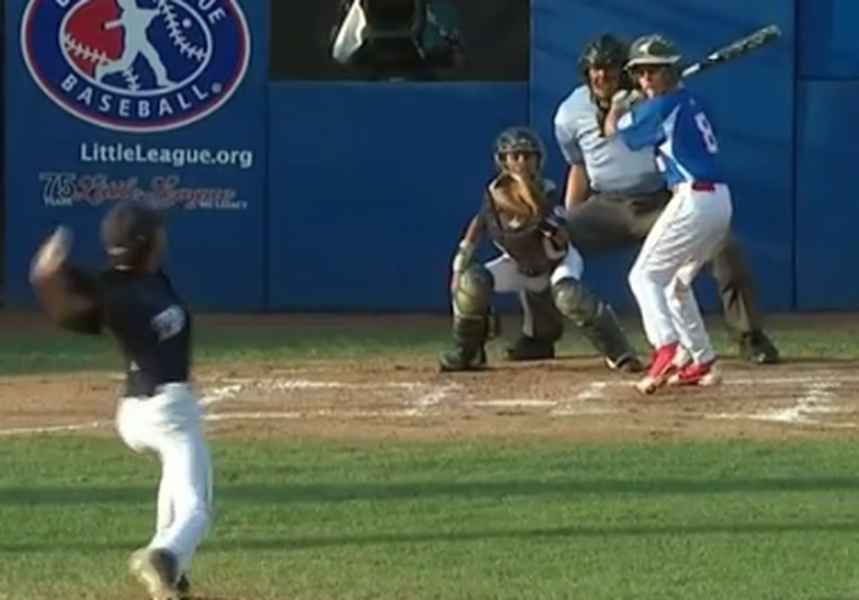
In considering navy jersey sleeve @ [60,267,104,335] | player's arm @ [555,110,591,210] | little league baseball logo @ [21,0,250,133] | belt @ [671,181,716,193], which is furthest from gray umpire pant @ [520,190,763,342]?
navy jersey sleeve @ [60,267,104,335]

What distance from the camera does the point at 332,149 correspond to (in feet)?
56.9

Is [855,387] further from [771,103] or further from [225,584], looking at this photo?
[225,584]

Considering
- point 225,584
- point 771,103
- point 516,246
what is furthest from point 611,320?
point 225,584

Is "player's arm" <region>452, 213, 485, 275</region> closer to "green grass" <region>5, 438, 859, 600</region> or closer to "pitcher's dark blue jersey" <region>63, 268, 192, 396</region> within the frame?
"green grass" <region>5, 438, 859, 600</region>

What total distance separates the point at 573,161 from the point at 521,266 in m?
1.09

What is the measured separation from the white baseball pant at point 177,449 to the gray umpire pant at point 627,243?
6.07 meters

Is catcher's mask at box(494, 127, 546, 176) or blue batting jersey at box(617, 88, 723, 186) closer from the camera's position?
blue batting jersey at box(617, 88, 723, 186)

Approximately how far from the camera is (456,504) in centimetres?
1017

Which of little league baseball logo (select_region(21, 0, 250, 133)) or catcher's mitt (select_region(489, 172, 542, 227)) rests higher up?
little league baseball logo (select_region(21, 0, 250, 133))

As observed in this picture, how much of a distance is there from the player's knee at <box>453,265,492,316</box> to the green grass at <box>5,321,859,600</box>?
2.52 m

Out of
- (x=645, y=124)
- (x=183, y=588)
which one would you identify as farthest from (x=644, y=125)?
(x=183, y=588)

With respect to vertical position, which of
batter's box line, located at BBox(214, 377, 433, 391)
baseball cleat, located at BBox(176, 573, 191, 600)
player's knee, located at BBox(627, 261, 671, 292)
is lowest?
batter's box line, located at BBox(214, 377, 433, 391)

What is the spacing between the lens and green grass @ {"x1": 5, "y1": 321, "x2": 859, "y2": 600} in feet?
28.7

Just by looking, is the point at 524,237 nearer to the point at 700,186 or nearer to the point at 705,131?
the point at 700,186
